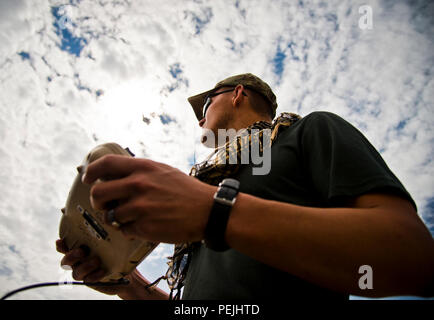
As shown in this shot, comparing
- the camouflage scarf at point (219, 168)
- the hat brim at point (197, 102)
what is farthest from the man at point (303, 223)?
the hat brim at point (197, 102)

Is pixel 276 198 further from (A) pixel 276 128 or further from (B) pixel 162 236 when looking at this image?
(B) pixel 162 236

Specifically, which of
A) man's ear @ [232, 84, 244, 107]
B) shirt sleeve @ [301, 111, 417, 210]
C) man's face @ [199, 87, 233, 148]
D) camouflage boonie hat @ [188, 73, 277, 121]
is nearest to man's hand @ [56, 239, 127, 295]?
shirt sleeve @ [301, 111, 417, 210]

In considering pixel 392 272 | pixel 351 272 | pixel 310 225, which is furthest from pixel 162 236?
pixel 392 272

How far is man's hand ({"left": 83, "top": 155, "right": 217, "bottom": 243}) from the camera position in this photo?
2.22 ft

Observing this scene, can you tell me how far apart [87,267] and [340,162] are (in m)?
1.58

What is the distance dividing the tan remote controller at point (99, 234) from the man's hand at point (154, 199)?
389 millimetres

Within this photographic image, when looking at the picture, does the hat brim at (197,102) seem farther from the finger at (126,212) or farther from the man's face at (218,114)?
the finger at (126,212)

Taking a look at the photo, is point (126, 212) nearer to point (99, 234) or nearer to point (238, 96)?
point (99, 234)

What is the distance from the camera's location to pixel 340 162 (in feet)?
3.12

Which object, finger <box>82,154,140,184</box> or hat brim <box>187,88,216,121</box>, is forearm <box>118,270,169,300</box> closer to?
finger <box>82,154,140,184</box>

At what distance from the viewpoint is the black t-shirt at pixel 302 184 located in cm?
88

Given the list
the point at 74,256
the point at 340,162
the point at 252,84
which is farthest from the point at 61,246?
the point at 252,84

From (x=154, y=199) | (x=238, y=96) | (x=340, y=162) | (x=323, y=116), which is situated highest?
(x=238, y=96)
